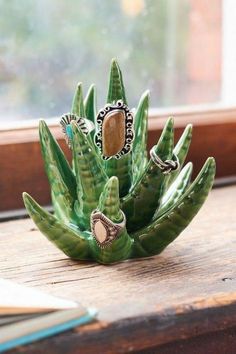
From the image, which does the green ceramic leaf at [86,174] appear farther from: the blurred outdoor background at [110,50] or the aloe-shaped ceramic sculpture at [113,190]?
the blurred outdoor background at [110,50]

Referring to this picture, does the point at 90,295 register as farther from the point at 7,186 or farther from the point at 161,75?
the point at 161,75

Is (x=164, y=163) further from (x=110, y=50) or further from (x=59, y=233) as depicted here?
(x=110, y=50)

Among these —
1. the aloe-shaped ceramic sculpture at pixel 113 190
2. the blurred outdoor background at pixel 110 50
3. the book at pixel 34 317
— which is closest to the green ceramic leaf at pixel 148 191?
the aloe-shaped ceramic sculpture at pixel 113 190

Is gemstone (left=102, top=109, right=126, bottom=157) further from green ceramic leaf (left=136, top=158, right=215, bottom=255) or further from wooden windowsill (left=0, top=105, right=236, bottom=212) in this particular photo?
wooden windowsill (left=0, top=105, right=236, bottom=212)

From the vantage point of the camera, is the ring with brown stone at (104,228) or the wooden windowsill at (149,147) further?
the wooden windowsill at (149,147)

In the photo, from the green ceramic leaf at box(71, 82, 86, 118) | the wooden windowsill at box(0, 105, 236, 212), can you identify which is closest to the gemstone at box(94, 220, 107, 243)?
the green ceramic leaf at box(71, 82, 86, 118)
